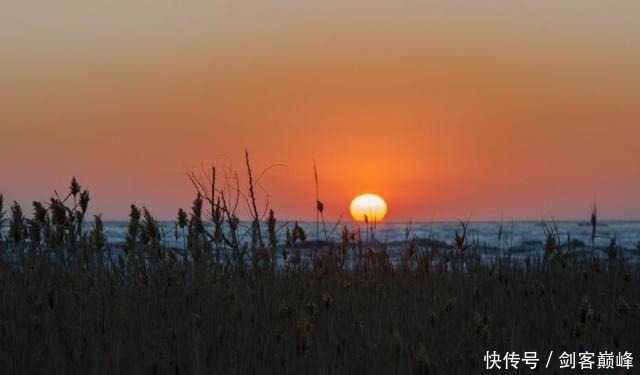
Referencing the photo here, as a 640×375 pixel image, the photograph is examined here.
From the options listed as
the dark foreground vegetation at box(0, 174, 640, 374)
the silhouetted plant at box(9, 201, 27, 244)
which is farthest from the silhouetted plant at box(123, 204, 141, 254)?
the silhouetted plant at box(9, 201, 27, 244)

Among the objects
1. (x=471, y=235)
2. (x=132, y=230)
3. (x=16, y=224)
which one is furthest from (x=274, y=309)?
(x=471, y=235)

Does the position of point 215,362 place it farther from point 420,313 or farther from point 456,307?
point 456,307

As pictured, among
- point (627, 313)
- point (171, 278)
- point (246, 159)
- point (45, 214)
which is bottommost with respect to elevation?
point (627, 313)

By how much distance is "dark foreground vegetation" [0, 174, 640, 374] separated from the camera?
3877 mm

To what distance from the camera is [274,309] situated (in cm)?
520

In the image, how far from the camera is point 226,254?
724 centimetres

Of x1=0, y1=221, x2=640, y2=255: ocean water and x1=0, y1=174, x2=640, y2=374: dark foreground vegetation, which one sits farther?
x1=0, y1=221, x2=640, y2=255: ocean water

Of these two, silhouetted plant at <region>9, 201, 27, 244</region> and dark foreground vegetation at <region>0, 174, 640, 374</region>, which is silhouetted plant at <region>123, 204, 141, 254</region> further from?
silhouetted plant at <region>9, 201, 27, 244</region>

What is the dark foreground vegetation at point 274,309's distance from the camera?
3877mm

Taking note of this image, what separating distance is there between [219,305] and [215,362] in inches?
48.0

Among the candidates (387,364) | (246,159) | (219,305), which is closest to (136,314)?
(219,305)

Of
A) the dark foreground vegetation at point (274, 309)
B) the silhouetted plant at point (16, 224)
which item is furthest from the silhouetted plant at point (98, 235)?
the silhouetted plant at point (16, 224)

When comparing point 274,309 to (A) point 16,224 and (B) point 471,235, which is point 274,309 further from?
(B) point 471,235

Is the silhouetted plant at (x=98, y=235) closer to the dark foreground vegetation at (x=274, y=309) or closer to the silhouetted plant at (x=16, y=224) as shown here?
the dark foreground vegetation at (x=274, y=309)
